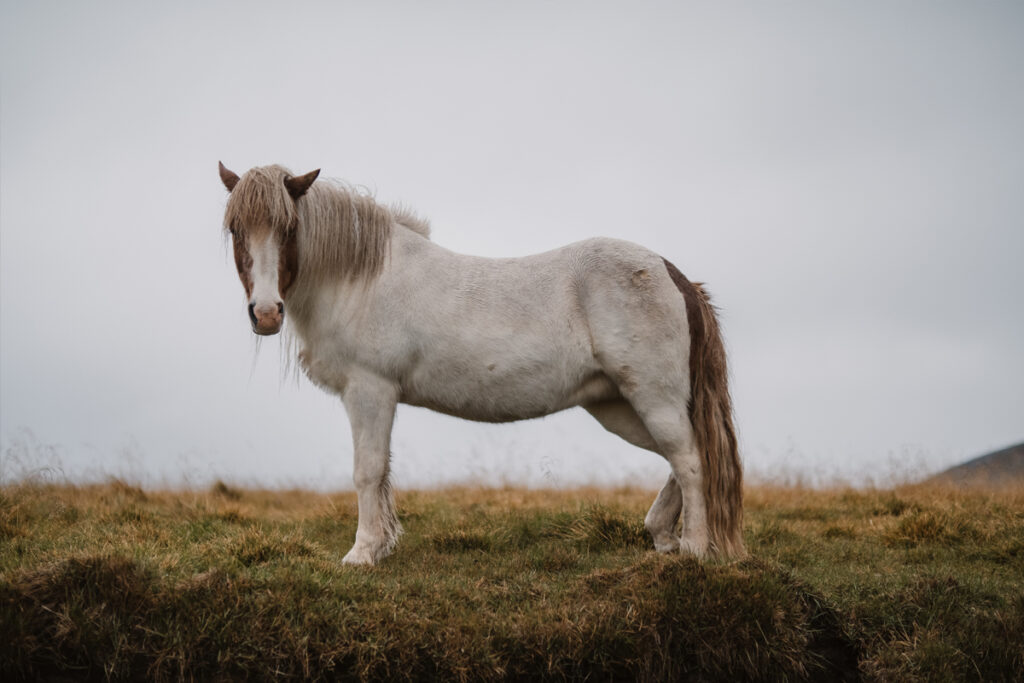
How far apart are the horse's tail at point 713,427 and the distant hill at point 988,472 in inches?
188

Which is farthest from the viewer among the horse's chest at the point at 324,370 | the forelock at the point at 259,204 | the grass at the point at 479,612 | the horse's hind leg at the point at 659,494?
the horse's hind leg at the point at 659,494

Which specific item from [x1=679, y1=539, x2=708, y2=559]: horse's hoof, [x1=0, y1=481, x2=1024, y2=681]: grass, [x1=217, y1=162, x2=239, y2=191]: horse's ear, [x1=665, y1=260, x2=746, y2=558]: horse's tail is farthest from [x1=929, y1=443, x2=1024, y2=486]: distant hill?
[x1=217, y1=162, x2=239, y2=191]: horse's ear

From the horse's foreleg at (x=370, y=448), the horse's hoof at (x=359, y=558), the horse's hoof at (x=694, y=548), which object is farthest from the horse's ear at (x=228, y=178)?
the horse's hoof at (x=694, y=548)

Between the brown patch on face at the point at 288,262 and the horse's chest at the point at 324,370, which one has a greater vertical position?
the brown patch on face at the point at 288,262

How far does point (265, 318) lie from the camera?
5566 mm

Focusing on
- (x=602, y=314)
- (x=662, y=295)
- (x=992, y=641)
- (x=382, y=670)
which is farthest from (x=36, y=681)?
(x=992, y=641)

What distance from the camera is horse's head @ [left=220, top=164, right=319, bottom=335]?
5621mm

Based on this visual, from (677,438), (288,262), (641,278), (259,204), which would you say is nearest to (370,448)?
(288,262)

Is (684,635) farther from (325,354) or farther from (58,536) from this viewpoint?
(58,536)

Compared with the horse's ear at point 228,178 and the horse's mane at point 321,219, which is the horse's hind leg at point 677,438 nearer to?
the horse's mane at point 321,219

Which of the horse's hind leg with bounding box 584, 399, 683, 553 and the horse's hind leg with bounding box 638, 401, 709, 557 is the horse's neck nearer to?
the horse's hind leg with bounding box 584, 399, 683, 553

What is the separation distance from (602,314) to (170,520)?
427 centimetres

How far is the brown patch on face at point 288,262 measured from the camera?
5.89 meters

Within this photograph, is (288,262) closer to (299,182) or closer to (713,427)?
(299,182)
